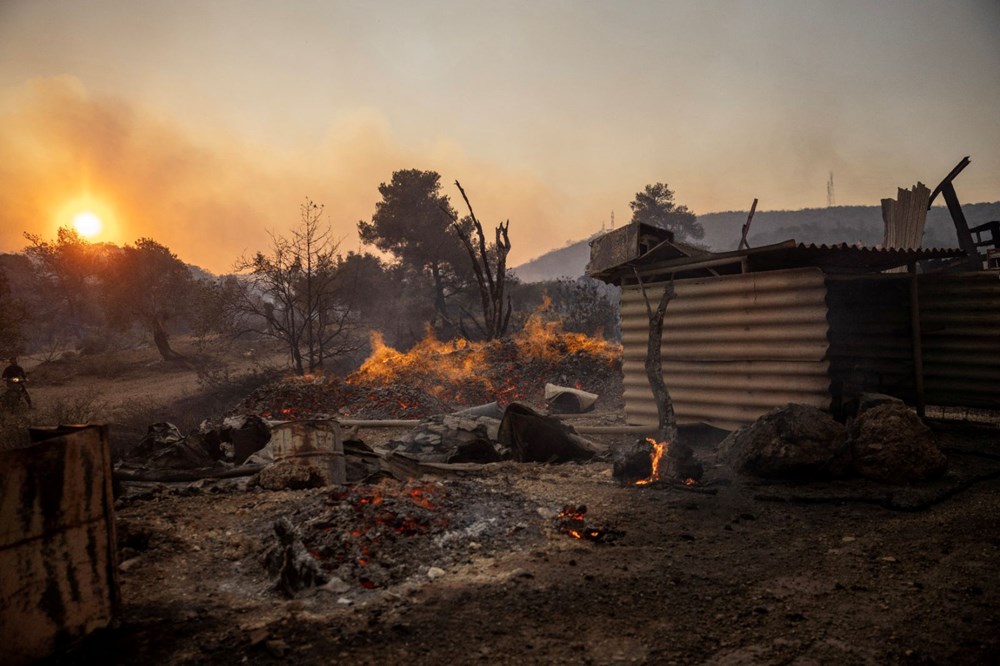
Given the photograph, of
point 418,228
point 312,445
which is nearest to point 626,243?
point 312,445

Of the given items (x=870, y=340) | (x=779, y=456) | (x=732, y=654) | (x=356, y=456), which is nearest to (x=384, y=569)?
(x=732, y=654)

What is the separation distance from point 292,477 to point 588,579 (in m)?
4.34

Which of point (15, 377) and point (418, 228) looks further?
point (418, 228)

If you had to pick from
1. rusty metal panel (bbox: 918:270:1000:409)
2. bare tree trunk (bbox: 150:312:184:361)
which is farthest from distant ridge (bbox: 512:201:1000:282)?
rusty metal panel (bbox: 918:270:1000:409)

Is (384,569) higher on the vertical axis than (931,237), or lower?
lower

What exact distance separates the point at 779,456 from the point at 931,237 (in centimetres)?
7881

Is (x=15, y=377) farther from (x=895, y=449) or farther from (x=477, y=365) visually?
(x=895, y=449)

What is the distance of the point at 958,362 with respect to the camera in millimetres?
8047

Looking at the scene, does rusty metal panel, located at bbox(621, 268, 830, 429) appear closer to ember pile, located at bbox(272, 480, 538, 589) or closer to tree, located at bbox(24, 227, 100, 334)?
ember pile, located at bbox(272, 480, 538, 589)

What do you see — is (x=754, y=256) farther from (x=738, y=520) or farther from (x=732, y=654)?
(x=732, y=654)

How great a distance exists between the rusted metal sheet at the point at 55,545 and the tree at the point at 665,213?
52033 mm

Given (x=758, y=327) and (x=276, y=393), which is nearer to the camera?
(x=758, y=327)

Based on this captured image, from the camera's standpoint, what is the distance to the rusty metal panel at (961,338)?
7.73m

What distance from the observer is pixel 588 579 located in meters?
4.20
